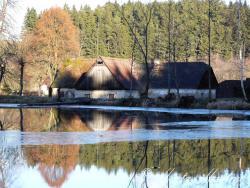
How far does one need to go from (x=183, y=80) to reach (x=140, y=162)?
58688 millimetres

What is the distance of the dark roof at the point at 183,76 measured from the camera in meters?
72.9

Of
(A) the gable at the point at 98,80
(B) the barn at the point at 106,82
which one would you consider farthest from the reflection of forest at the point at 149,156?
(A) the gable at the point at 98,80

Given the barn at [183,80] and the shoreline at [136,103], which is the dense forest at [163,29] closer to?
the barn at [183,80]

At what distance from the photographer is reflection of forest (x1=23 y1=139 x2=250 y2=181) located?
1465 centimetres

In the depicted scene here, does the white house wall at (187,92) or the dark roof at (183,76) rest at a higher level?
the dark roof at (183,76)

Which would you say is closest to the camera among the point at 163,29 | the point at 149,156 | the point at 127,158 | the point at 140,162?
the point at 140,162

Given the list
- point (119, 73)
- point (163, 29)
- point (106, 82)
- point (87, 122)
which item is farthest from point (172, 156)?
point (163, 29)

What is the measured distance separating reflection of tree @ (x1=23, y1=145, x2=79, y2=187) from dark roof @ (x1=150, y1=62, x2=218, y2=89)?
53.8 m

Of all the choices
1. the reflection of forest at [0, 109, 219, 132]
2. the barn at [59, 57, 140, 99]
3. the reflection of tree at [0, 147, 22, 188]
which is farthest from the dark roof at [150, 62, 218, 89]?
the reflection of tree at [0, 147, 22, 188]

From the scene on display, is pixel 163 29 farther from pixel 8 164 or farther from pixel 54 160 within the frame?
pixel 8 164

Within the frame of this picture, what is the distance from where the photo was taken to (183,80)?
241 feet

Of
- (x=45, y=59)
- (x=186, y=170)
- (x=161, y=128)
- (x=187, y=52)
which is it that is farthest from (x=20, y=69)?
(x=186, y=170)

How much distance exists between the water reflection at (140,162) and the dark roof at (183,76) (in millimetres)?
52866

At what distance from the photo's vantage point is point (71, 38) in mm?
83250
